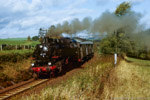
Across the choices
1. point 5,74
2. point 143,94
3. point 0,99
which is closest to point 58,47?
point 5,74

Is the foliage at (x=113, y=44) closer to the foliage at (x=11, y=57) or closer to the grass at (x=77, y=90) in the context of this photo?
the foliage at (x=11, y=57)

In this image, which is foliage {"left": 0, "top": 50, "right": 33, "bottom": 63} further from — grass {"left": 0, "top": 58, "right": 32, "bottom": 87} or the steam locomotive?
the steam locomotive

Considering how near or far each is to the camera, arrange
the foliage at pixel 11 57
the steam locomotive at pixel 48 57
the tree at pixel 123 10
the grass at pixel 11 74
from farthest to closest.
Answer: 1. the tree at pixel 123 10
2. the foliage at pixel 11 57
3. the steam locomotive at pixel 48 57
4. the grass at pixel 11 74

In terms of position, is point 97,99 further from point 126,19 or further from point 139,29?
point 139,29

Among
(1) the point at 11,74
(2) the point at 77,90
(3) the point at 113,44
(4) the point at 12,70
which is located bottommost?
(1) the point at 11,74

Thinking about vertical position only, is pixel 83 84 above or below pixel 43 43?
below

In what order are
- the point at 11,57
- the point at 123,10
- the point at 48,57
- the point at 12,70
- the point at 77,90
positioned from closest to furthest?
the point at 77,90, the point at 48,57, the point at 12,70, the point at 11,57, the point at 123,10

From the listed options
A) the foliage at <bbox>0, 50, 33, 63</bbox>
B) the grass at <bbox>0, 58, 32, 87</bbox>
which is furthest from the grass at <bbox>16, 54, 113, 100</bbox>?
the foliage at <bbox>0, 50, 33, 63</bbox>

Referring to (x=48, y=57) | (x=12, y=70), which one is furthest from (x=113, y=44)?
(x=12, y=70)

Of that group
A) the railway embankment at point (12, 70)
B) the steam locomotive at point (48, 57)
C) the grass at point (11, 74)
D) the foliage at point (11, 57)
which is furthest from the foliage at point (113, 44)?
the grass at point (11, 74)

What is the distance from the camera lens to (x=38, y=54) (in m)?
14.0

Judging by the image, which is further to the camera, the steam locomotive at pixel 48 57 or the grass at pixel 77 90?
the steam locomotive at pixel 48 57

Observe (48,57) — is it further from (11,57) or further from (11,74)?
(11,57)

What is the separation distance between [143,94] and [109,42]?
750 inches
